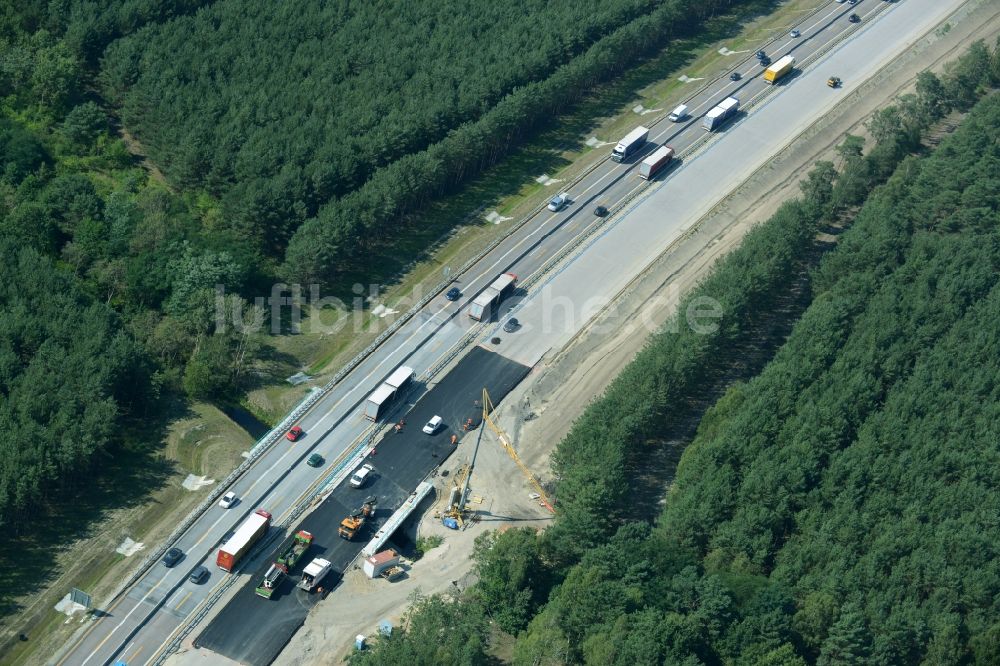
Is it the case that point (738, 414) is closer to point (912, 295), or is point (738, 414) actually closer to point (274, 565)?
point (912, 295)

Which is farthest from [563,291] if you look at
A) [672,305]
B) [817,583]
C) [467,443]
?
[817,583]

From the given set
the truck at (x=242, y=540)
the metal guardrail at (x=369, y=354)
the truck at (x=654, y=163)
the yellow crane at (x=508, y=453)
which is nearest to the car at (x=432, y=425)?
the yellow crane at (x=508, y=453)

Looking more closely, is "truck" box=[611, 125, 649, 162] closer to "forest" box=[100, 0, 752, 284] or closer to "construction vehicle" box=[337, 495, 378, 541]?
"forest" box=[100, 0, 752, 284]

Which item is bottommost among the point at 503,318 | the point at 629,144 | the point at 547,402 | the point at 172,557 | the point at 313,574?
the point at 547,402

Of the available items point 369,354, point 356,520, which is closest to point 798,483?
point 356,520

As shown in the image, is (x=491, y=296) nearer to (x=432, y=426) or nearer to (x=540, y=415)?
(x=540, y=415)

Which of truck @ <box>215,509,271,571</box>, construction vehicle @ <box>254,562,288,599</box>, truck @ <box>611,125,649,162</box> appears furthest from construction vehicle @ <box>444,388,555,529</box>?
truck @ <box>611,125,649,162</box>
